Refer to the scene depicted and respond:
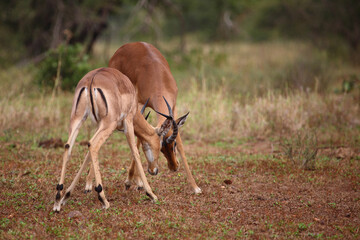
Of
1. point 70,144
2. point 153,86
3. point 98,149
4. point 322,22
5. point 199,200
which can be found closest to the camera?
point 70,144

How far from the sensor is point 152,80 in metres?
5.70

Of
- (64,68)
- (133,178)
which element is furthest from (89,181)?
(64,68)

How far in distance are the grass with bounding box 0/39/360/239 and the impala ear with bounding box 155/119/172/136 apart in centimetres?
69

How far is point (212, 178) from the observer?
18.7 ft

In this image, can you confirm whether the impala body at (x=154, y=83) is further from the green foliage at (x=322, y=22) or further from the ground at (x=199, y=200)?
the green foliage at (x=322, y=22)

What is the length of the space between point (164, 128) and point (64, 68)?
21.1 ft

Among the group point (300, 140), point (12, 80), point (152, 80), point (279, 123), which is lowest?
point (12, 80)

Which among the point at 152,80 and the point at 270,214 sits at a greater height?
the point at 152,80

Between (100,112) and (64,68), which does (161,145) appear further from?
(64,68)

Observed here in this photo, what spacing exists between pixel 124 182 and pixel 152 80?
1.37 metres

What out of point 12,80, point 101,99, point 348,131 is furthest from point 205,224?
point 12,80

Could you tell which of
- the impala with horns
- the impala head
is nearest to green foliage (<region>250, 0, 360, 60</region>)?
the impala head

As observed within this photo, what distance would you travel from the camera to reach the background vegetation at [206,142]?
412 cm

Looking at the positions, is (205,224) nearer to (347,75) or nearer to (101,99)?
(101,99)
